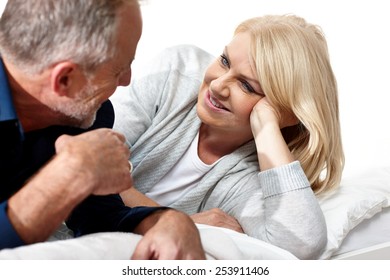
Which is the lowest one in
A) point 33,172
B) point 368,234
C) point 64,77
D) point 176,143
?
point 368,234

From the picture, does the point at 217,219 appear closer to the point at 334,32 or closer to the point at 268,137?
the point at 268,137

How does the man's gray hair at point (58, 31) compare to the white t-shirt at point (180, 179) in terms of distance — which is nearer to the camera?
the man's gray hair at point (58, 31)

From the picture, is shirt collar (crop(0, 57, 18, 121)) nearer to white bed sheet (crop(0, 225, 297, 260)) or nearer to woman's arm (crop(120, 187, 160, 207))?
white bed sheet (crop(0, 225, 297, 260))

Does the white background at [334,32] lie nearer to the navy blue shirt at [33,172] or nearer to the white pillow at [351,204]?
the white pillow at [351,204]

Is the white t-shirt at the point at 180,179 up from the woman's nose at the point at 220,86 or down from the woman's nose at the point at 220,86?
down

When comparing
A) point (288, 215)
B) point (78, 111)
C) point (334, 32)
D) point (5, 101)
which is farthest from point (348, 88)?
point (5, 101)

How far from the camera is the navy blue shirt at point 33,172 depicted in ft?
3.91

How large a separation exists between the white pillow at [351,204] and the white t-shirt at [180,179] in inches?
13.8

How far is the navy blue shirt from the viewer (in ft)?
3.91

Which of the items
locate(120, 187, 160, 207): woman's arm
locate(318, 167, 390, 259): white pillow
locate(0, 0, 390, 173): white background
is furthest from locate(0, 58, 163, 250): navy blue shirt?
locate(0, 0, 390, 173): white background

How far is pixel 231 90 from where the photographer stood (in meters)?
1.70

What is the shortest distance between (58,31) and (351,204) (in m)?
0.90

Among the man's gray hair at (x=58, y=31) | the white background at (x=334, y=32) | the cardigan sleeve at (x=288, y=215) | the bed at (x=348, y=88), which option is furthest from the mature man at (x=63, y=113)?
the white background at (x=334, y=32)

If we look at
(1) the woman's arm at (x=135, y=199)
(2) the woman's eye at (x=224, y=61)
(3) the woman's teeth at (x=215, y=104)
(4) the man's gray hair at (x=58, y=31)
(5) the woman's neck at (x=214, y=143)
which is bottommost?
(1) the woman's arm at (x=135, y=199)
